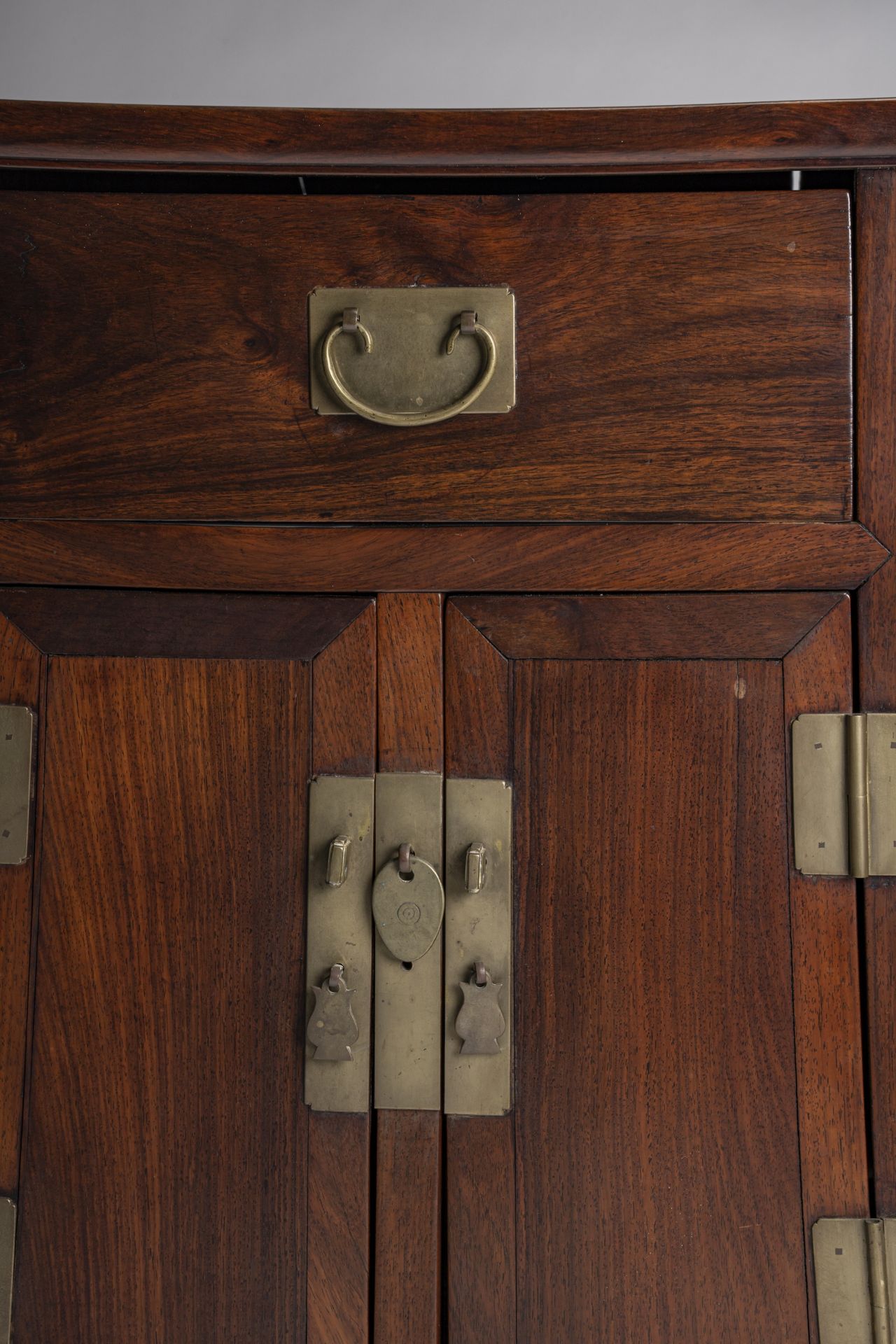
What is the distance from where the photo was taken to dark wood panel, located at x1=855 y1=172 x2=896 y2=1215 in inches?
25.4

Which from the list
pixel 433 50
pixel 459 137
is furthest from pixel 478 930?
pixel 433 50

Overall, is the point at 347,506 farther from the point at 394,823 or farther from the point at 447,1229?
the point at 447,1229

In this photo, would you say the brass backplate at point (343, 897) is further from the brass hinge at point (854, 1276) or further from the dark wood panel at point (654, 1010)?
the brass hinge at point (854, 1276)

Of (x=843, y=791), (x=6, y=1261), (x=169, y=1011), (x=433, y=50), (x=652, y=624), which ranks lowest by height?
(x=6, y=1261)

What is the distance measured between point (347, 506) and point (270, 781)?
7.5 inches

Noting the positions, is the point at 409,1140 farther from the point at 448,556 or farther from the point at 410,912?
the point at 448,556

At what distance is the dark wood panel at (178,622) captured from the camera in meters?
0.68

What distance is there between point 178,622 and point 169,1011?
0.84ft

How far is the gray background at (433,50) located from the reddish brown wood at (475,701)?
77 centimetres

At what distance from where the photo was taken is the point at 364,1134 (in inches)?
26.0

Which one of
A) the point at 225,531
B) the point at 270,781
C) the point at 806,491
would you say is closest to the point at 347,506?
the point at 225,531

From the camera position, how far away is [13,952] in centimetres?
68

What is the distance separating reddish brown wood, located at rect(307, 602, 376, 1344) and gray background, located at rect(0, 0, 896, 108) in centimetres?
79

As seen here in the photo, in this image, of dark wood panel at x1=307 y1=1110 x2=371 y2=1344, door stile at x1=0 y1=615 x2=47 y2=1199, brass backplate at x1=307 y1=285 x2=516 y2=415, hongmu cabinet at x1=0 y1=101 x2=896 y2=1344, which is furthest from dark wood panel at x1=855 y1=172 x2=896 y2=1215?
door stile at x1=0 y1=615 x2=47 y2=1199
